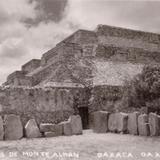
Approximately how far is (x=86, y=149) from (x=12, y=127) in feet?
10.5

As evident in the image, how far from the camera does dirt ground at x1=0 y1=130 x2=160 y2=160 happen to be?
6.43 m

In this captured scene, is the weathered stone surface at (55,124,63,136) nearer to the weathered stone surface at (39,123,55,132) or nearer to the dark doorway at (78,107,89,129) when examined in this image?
the weathered stone surface at (39,123,55,132)

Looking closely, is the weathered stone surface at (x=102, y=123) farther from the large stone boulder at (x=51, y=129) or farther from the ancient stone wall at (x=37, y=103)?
the large stone boulder at (x=51, y=129)

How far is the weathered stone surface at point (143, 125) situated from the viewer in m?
9.65

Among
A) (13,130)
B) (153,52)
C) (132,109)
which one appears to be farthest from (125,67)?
(13,130)

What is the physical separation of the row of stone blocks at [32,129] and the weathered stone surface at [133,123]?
1734 millimetres

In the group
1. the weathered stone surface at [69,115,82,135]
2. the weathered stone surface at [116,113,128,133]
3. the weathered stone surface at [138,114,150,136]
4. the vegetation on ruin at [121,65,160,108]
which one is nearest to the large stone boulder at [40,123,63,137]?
the weathered stone surface at [69,115,82,135]

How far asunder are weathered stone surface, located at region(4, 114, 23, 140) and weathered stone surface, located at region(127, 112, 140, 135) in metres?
3.63

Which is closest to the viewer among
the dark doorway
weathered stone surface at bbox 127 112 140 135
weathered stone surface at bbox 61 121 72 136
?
weathered stone surface at bbox 127 112 140 135

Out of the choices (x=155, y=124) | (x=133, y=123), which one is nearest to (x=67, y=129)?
(x=133, y=123)

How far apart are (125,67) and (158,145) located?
39.5 ft

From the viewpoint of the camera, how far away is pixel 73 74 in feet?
A: 52.6

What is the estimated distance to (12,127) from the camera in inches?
379

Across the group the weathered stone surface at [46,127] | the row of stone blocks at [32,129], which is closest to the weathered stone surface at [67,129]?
the row of stone blocks at [32,129]
